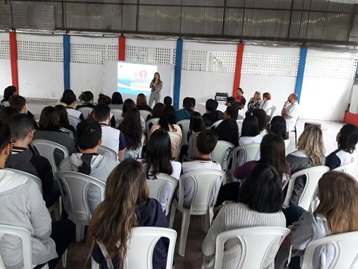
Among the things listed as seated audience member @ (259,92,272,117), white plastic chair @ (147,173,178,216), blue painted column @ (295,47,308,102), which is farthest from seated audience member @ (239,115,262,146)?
blue painted column @ (295,47,308,102)

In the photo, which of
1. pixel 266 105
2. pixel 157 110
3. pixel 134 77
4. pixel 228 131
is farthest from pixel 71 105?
pixel 134 77

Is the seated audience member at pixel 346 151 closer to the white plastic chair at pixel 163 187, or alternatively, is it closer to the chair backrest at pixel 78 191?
the white plastic chair at pixel 163 187

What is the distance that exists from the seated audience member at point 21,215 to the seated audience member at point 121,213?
34cm

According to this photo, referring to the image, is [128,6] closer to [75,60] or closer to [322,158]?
[75,60]

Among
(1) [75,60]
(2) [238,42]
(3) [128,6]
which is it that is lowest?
(1) [75,60]

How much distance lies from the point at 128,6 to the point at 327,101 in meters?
7.09

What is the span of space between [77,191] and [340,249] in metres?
1.80

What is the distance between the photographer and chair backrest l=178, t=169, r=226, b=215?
9.00ft

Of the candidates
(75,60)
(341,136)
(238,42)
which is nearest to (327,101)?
(238,42)

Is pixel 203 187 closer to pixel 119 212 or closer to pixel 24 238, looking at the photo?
pixel 119 212

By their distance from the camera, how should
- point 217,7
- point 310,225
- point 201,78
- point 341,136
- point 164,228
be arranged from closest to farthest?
point 164,228, point 310,225, point 341,136, point 217,7, point 201,78

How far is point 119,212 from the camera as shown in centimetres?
166

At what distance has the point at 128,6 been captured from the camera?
10555mm

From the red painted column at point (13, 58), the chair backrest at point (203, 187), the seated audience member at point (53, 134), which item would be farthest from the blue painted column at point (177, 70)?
the chair backrest at point (203, 187)
